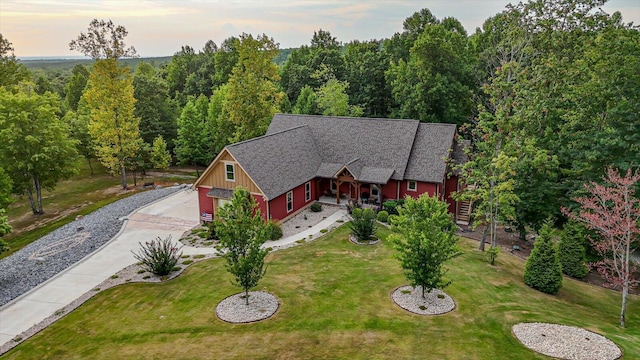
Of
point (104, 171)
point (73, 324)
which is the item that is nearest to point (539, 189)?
point (73, 324)

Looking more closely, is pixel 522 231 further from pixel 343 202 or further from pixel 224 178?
pixel 224 178

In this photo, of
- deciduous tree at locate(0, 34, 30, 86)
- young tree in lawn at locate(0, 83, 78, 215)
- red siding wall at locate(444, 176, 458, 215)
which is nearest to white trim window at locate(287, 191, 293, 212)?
red siding wall at locate(444, 176, 458, 215)

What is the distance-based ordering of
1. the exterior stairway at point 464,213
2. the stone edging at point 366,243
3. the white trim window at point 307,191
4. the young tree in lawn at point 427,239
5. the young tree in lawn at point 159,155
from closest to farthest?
1. the young tree in lawn at point 427,239
2. the stone edging at point 366,243
3. the exterior stairway at point 464,213
4. the white trim window at point 307,191
5. the young tree in lawn at point 159,155

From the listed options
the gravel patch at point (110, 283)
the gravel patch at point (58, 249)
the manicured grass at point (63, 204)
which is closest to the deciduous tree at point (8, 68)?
the manicured grass at point (63, 204)

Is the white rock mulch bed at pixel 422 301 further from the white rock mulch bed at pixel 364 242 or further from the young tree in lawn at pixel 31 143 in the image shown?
the young tree in lawn at pixel 31 143

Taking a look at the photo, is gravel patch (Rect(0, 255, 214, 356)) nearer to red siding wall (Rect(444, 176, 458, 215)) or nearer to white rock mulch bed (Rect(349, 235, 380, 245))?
white rock mulch bed (Rect(349, 235, 380, 245))
